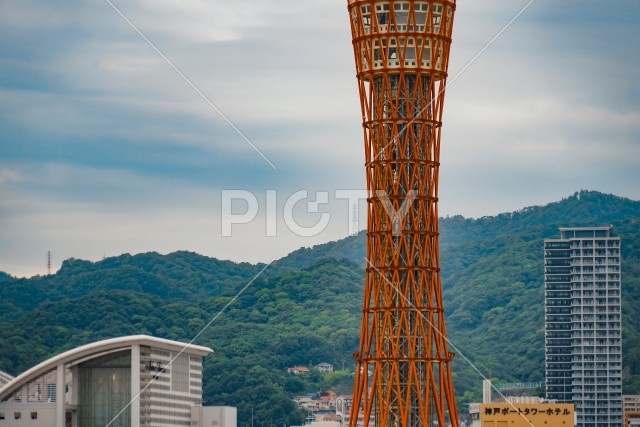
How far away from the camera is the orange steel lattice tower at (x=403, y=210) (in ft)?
323

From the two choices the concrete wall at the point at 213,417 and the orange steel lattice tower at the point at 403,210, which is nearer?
the orange steel lattice tower at the point at 403,210

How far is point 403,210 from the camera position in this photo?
98.8 metres

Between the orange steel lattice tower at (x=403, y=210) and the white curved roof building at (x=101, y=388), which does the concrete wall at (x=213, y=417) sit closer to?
the white curved roof building at (x=101, y=388)

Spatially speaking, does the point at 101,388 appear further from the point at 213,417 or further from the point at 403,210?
the point at 403,210

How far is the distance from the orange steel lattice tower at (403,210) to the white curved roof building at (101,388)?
77.9ft

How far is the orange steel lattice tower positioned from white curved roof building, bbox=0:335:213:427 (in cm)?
2374

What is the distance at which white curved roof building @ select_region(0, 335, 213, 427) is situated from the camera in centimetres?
11700

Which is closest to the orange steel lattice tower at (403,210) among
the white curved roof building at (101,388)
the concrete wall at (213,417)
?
the white curved roof building at (101,388)

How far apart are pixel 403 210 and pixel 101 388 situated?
108 feet

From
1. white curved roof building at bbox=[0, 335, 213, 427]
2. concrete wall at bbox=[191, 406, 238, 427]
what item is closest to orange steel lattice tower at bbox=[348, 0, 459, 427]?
white curved roof building at bbox=[0, 335, 213, 427]

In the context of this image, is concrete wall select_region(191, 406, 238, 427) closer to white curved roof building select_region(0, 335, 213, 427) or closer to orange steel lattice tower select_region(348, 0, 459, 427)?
white curved roof building select_region(0, 335, 213, 427)

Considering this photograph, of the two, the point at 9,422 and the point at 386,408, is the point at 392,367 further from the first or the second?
the point at 9,422

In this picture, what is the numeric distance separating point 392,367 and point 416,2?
923 inches

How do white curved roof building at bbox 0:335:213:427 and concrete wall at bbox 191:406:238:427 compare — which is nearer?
white curved roof building at bbox 0:335:213:427
